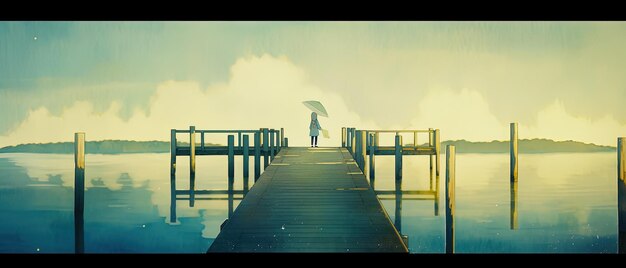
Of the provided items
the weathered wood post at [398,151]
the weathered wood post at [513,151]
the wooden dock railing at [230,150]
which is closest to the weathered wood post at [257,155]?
the wooden dock railing at [230,150]

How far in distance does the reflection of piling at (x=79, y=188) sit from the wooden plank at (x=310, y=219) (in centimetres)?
309

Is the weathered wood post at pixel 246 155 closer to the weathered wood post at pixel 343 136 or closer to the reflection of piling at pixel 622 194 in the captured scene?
the weathered wood post at pixel 343 136

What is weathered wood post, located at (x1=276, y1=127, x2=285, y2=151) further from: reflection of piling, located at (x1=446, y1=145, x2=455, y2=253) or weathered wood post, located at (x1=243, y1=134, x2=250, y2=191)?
reflection of piling, located at (x1=446, y1=145, x2=455, y2=253)

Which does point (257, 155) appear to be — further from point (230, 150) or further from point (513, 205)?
point (513, 205)

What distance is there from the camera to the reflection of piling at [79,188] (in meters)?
11.8

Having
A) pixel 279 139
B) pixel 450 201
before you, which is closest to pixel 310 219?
pixel 450 201

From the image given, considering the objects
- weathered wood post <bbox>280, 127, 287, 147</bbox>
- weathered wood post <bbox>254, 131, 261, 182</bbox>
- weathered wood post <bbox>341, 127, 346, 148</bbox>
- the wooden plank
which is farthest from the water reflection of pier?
weathered wood post <bbox>341, 127, 346, 148</bbox>

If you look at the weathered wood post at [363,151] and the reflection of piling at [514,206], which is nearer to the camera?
the reflection of piling at [514,206]

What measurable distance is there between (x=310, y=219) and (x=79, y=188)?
5.25 meters

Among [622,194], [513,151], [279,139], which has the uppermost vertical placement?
[279,139]

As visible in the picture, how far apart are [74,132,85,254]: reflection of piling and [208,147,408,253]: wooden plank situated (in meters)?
3.09

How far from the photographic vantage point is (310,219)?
891 centimetres
